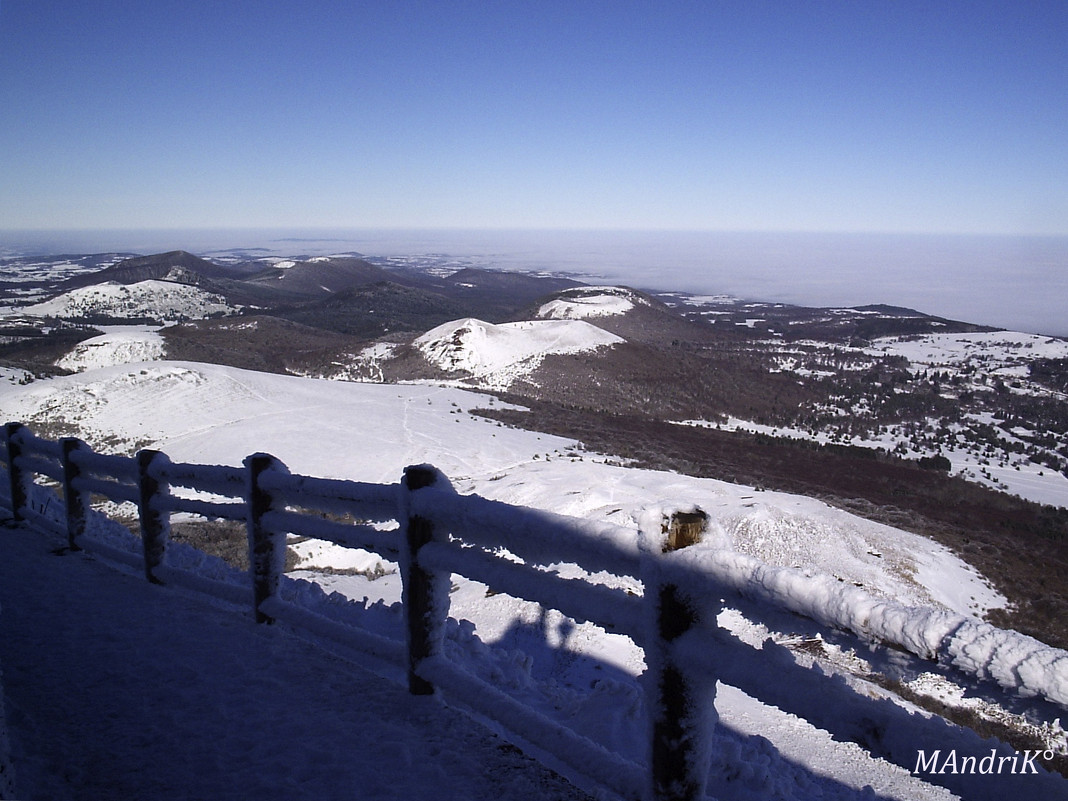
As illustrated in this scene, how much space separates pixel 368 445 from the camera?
22359 millimetres

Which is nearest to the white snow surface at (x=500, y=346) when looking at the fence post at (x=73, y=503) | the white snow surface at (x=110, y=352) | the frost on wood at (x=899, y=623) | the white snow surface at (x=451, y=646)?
the white snow surface at (x=110, y=352)

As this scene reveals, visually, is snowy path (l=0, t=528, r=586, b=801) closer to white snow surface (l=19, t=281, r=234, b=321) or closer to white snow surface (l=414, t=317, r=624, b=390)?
white snow surface (l=414, t=317, r=624, b=390)

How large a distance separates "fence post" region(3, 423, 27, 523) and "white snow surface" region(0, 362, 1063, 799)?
151 centimetres

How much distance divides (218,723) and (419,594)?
1.13 m

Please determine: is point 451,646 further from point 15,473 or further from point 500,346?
point 500,346

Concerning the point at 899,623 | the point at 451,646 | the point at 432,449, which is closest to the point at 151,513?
the point at 451,646

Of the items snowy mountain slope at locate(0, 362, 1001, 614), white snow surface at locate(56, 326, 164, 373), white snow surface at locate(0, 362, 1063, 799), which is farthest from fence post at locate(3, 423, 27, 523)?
white snow surface at locate(56, 326, 164, 373)

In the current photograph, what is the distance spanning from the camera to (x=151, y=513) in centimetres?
547

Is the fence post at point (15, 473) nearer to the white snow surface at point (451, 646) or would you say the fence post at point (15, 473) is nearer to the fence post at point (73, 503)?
the fence post at point (73, 503)

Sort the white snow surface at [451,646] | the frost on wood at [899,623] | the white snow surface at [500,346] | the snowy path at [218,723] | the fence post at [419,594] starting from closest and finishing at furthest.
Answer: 1. the frost on wood at [899,623]
2. the snowy path at [218,723]
3. the white snow surface at [451,646]
4. the fence post at [419,594]
5. the white snow surface at [500,346]

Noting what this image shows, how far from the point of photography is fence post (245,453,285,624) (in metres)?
4.31

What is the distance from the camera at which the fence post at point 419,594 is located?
3195 millimetres

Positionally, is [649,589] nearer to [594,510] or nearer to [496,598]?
[496,598]

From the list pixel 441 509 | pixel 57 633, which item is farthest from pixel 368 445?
pixel 441 509
